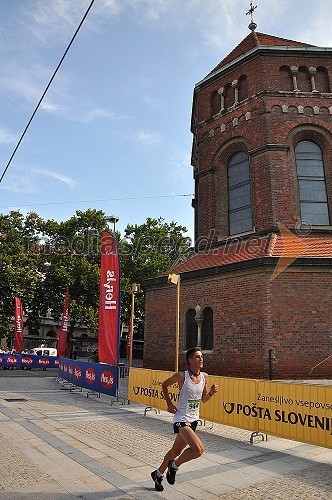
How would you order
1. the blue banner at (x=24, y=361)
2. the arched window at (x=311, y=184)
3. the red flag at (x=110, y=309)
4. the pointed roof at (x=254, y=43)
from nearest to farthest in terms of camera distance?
the red flag at (x=110, y=309) < the arched window at (x=311, y=184) < the pointed roof at (x=254, y=43) < the blue banner at (x=24, y=361)

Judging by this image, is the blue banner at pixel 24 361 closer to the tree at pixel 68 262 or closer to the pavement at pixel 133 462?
the tree at pixel 68 262

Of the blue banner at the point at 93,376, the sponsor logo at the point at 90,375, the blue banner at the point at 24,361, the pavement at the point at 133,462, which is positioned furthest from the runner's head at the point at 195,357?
the blue banner at the point at 24,361

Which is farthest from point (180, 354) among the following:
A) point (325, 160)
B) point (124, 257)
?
point (124, 257)

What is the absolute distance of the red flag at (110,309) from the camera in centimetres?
1298

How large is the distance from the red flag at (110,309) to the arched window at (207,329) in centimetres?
394

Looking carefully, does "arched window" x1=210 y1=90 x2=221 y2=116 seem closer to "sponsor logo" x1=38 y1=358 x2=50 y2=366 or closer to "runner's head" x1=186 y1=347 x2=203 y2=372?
"runner's head" x1=186 y1=347 x2=203 y2=372

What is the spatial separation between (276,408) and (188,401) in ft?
10.9

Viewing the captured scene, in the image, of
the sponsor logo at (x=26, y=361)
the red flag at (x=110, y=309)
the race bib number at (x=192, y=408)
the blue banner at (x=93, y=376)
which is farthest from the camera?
the sponsor logo at (x=26, y=361)

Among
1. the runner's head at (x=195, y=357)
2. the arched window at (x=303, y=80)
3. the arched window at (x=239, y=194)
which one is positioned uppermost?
the arched window at (x=303, y=80)

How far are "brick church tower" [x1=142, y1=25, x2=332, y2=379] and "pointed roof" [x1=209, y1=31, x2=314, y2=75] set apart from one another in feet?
0.29

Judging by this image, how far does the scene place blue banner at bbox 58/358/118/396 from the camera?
13117 mm

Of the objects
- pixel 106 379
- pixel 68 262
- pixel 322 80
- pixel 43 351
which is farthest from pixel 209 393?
pixel 68 262

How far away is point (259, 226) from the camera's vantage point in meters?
16.5

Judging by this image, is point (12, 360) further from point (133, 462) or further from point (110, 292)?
point (133, 462)
